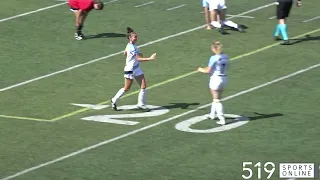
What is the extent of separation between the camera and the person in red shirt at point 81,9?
3269cm

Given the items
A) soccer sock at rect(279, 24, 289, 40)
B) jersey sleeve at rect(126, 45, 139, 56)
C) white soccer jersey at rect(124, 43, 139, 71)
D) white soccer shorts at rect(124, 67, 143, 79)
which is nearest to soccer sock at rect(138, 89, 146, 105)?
white soccer shorts at rect(124, 67, 143, 79)

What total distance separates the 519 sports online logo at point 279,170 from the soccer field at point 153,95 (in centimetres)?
9

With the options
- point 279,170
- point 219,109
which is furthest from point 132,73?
point 279,170

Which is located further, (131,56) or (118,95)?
(118,95)

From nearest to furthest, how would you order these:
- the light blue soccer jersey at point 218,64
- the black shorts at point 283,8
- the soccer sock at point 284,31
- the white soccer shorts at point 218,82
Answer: the light blue soccer jersey at point 218,64 < the white soccer shorts at point 218,82 < the soccer sock at point 284,31 < the black shorts at point 283,8

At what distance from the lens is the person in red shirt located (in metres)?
32.7

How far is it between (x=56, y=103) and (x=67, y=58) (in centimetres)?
472

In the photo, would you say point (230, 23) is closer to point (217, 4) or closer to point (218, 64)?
point (217, 4)

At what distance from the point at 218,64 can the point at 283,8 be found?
336 inches

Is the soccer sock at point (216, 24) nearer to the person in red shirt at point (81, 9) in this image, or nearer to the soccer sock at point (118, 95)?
the person in red shirt at point (81, 9)

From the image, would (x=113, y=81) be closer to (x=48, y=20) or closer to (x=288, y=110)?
(x=288, y=110)

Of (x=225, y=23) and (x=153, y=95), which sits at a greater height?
(x=225, y=23)

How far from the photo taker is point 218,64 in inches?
931

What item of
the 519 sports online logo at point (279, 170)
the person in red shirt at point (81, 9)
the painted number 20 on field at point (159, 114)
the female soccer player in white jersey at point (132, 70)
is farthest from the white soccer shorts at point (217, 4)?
the 519 sports online logo at point (279, 170)
